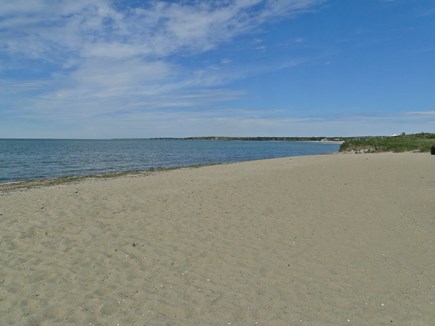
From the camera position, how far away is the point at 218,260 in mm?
7070

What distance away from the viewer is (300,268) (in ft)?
21.7

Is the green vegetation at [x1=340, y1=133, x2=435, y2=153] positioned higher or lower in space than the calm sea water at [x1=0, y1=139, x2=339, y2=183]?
higher

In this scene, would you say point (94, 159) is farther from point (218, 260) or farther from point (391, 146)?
point (218, 260)

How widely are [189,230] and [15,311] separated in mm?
4510

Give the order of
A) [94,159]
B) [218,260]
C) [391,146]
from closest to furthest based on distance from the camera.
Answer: [218,260]
[94,159]
[391,146]

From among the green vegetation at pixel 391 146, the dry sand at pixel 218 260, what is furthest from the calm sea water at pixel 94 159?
the dry sand at pixel 218 260

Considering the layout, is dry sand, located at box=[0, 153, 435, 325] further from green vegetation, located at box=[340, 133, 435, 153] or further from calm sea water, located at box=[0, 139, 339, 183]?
green vegetation, located at box=[340, 133, 435, 153]

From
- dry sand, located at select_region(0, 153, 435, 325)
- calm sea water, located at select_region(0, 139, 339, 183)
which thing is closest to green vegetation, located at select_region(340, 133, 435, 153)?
calm sea water, located at select_region(0, 139, 339, 183)

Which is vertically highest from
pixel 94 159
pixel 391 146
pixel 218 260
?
pixel 391 146

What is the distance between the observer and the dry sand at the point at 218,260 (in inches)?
202

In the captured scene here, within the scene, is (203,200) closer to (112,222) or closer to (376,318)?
(112,222)

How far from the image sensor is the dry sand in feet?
16.8

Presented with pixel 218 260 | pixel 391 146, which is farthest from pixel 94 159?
pixel 218 260

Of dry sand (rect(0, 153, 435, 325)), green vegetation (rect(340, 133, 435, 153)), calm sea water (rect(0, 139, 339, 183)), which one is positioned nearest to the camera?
dry sand (rect(0, 153, 435, 325))
